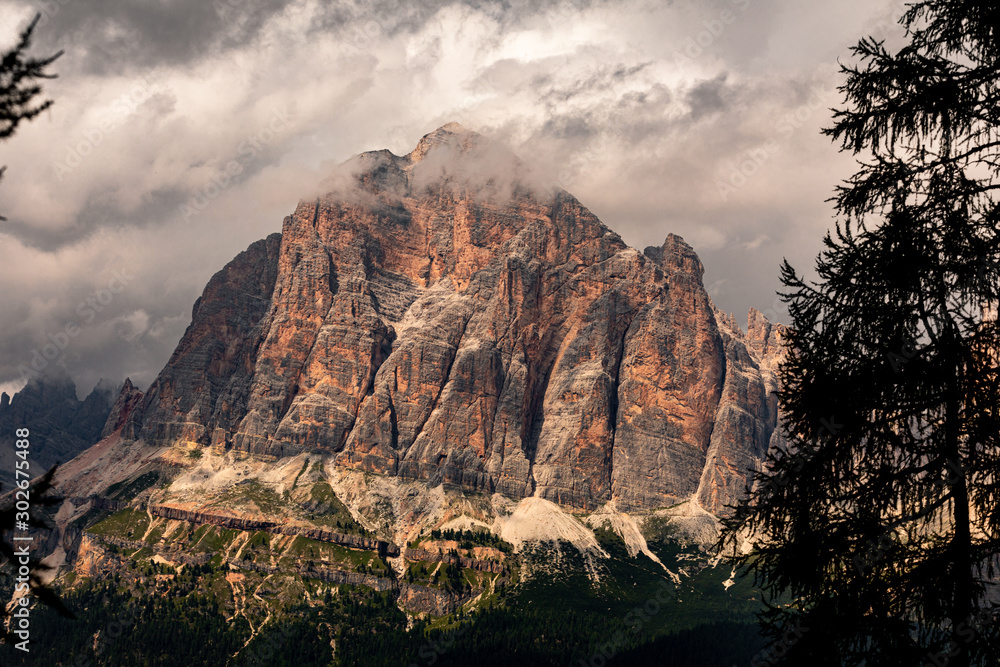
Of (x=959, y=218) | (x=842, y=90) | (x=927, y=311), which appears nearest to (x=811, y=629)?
(x=927, y=311)

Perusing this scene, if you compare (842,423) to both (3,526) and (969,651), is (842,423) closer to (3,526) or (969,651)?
(969,651)

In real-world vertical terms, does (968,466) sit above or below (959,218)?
below

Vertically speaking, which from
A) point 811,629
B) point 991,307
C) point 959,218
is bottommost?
point 811,629

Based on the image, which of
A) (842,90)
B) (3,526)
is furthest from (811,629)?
(3,526)

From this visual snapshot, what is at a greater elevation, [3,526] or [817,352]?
[817,352]

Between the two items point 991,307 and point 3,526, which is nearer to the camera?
point 3,526

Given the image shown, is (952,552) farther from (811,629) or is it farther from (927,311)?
(927,311)

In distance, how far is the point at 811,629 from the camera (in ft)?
43.5

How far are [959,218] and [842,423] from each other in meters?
3.71

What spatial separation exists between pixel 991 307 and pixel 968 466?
286 cm

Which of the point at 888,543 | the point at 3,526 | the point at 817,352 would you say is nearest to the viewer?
the point at 3,526

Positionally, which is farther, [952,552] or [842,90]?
[842,90]

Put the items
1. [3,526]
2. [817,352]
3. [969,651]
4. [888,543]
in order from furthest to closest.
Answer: [817,352], [888,543], [969,651], [3,526]

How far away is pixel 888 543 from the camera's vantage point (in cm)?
1305
